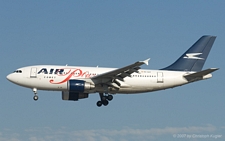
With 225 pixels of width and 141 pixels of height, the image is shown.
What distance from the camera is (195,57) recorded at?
5325 cm

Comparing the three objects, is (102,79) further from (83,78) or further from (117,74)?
(83,78)

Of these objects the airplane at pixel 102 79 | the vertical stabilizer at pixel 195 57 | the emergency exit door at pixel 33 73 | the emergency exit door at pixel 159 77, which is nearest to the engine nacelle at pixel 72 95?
the airplane at pixel 102 79

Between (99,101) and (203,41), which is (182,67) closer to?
(203,41)

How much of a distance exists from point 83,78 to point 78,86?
122 centimetres

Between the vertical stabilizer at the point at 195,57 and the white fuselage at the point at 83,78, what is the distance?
1.66 m

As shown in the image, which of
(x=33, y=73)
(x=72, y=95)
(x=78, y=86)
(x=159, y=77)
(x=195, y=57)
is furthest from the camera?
(x=195, y=57)

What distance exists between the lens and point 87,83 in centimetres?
4800

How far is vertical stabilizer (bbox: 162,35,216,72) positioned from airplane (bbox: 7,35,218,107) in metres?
0.11

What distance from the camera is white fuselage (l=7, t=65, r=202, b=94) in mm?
47469

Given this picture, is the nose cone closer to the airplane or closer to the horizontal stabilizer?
the airplane

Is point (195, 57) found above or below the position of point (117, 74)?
above

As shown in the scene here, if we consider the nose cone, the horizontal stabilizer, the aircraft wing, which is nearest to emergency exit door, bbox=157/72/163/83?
the horizontal stabilizer

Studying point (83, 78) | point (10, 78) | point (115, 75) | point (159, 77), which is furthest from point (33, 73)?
point (159, 77)

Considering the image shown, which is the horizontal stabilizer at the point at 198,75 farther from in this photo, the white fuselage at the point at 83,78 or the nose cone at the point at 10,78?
the nose cone at the point at 10,78
